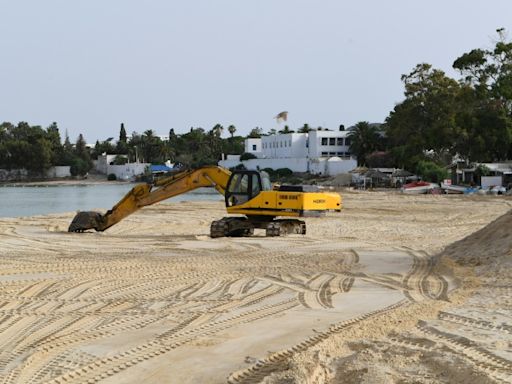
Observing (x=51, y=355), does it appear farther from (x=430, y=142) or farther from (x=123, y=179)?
(x=123, y=179)

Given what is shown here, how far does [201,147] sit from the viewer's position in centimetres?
12794

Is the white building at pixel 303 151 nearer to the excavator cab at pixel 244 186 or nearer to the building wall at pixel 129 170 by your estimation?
the building wall at pixel 129 170

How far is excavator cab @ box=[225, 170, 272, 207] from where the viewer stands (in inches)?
777

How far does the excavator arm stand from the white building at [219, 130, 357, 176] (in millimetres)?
62738

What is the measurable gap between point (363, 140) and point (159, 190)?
240 ft

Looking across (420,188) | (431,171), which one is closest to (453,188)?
(420,188)

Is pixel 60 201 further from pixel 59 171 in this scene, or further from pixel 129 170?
pixel 59 171

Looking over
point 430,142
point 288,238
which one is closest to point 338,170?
point 430,142

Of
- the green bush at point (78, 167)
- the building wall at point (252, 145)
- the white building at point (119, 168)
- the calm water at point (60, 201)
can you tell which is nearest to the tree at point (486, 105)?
the calm water at point (60, 201)

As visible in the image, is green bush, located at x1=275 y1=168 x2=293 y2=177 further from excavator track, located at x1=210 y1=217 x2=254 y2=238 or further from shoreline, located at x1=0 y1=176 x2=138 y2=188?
excavator track, located at x1=210 y1=217 x2=254 y2=238

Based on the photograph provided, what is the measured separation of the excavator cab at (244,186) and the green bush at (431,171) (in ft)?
138

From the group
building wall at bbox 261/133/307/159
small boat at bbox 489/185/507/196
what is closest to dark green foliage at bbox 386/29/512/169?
small boat at bbox 489/185/507/196

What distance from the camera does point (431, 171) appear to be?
199 feet

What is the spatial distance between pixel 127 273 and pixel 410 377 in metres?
7.81
